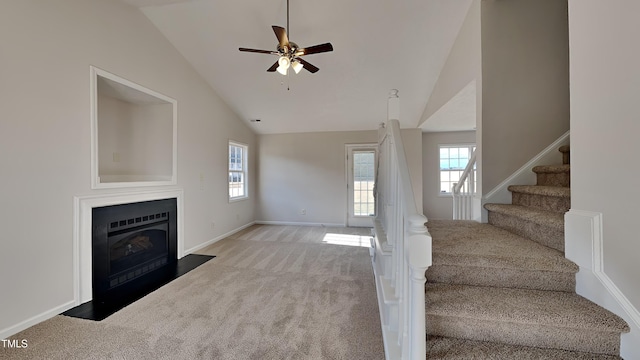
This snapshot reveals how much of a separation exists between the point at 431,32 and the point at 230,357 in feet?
12.8

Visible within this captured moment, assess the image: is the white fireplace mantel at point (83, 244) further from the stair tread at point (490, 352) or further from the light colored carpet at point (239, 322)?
the stair tread at point (490, 352)

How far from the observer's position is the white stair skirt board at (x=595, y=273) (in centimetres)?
104

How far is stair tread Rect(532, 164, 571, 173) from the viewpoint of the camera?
188 centimetres

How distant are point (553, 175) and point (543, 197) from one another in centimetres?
29

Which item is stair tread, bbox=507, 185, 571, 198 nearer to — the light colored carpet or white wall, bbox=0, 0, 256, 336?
the light colored carpet

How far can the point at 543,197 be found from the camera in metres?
1.91

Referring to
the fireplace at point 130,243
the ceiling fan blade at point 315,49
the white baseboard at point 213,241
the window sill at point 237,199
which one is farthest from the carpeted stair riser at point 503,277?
the window sill at point 237,199

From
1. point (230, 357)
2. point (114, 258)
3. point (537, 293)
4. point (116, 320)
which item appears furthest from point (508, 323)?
point (114, 258)

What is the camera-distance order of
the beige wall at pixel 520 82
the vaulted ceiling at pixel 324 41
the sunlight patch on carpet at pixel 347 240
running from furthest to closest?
the sunlight patch on carpet at pixel 347 240 < the vaulted ceiling at pixel 324 41 < the beige wall at pixel 520 82

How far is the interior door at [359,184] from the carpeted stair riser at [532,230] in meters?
3.65

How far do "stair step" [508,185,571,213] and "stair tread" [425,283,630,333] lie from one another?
0.69 metres

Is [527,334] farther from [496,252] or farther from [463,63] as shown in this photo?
[463,63]

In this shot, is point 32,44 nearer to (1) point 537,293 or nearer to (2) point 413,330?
(2) point 413,330

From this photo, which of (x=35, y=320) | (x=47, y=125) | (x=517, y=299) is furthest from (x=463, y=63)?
(x=35, y=320)
